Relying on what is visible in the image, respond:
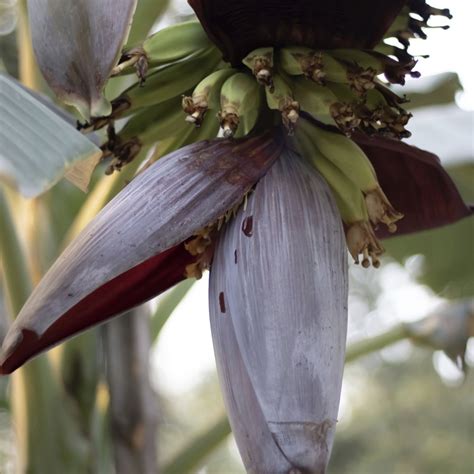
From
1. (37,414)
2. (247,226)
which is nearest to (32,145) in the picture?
(247,226)

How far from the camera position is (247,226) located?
44cm

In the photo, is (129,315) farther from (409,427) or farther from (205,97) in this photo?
(409,427)

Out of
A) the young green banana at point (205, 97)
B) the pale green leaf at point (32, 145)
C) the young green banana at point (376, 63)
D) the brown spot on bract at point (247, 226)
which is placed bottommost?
the brown spot on bract at point (247, 226)

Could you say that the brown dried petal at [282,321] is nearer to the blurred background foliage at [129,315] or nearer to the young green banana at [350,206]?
the young green banana at [350,206]

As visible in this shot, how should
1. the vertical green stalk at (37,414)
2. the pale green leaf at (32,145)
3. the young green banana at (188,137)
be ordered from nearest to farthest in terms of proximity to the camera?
the pale green leaf at (32,145) < the young green banana at (188,137) < the vertical green stalk at (37,414)

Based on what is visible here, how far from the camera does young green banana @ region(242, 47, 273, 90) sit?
1.54 ft

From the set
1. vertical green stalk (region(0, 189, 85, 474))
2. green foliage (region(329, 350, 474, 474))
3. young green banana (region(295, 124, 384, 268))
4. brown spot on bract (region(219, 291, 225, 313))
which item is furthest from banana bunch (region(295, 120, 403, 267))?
green foliage (region(329, 350, 474, 474))

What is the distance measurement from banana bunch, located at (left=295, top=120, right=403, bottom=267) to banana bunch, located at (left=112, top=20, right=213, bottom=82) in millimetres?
85

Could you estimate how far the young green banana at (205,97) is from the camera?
47cm

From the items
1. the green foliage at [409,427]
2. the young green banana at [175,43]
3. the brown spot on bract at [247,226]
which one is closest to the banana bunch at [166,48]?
the young green banana at [175,43]

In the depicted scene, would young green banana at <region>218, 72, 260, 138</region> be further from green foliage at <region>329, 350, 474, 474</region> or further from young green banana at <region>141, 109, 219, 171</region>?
green foliage at <region>329, 350, 474, 474</region>

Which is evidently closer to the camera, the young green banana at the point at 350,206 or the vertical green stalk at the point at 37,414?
the young green banana at the point at 350,206

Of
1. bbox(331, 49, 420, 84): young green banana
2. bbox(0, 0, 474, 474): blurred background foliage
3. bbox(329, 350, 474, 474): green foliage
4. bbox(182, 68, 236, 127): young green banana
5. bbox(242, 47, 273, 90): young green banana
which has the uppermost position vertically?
bbox(242, 47, 273, 90): young green banana

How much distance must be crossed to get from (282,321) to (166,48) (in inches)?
7.9
